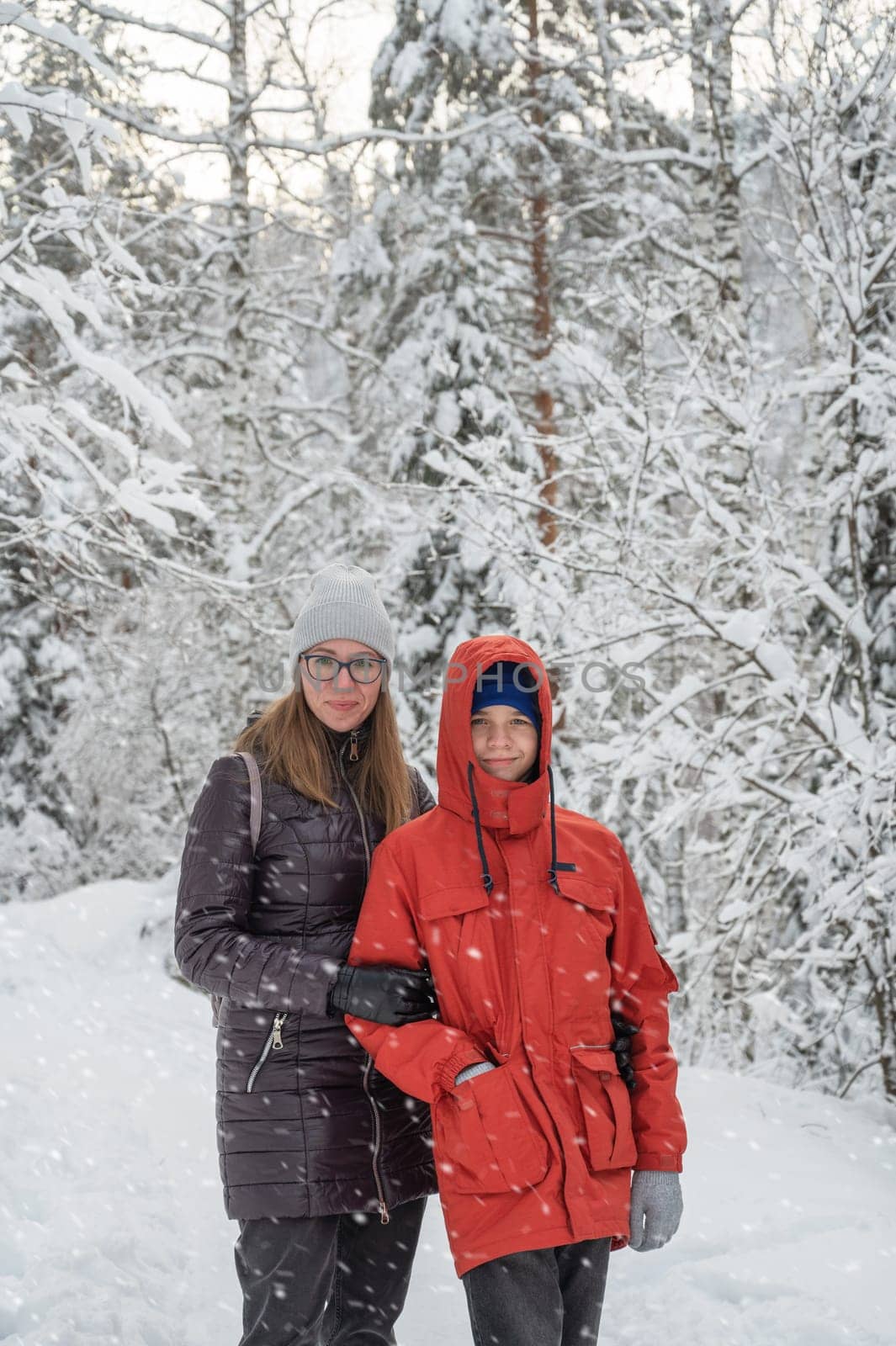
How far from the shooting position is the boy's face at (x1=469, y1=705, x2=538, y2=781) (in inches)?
95.7

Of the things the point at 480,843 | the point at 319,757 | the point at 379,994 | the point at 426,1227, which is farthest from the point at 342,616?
the point at 426,1227

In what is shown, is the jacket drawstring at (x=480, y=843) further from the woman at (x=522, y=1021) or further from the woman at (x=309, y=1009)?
the woman at (x=309, y=1009)

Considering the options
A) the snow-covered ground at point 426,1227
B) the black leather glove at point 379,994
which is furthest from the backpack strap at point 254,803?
the snow-covered ground at point 426,1227

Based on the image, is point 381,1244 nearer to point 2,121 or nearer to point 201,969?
point 201,969

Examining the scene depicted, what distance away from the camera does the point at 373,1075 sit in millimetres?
2426

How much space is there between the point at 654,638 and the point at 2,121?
3.81 meters

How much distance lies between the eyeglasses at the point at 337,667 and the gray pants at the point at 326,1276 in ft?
4.08

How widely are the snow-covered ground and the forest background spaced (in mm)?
998

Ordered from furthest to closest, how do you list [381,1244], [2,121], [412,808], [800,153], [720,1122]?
[800,153] < [720,1122] < [2,121] < [412,808] < [381,1244]

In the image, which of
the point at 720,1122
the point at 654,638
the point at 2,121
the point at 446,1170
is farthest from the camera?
the point at 654,638

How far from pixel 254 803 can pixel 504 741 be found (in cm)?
61

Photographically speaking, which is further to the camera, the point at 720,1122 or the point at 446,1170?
the point at 720,1122

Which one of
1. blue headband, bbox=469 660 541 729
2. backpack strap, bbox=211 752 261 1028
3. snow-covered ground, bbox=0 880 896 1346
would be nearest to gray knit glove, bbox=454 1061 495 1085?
backpack strap, bbox=211 752 261 1028

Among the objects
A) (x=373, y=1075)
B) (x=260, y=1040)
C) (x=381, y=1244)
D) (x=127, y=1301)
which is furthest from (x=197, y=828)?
(x=127, y=1301)
